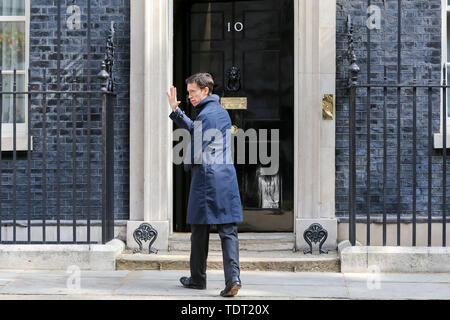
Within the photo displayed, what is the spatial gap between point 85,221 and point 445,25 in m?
4.24

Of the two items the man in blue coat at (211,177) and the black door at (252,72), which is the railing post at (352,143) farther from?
the man in blue coat at (211,177)

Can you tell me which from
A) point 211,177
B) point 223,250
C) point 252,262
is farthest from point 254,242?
point 211,177

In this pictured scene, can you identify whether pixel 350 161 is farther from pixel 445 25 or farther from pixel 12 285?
pixel 12 285

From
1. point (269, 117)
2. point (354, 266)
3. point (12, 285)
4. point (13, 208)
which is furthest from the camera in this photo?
point (269, 117)

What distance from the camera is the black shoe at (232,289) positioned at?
5.48 meters

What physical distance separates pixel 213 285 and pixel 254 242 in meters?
1.46

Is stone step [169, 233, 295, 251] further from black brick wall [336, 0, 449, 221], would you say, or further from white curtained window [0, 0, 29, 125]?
white curtained window [0, 0, 29, 125]

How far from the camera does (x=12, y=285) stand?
20.0 feet

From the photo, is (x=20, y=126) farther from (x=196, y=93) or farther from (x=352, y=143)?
(x=352, y=143)

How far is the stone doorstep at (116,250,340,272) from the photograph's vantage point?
6.77m

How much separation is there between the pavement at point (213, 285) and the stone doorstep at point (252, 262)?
0.07 m

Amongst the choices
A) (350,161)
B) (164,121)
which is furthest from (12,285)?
(350,161)

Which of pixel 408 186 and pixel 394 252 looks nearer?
pixel 394 252

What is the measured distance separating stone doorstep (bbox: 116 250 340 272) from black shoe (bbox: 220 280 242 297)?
4.02 ft
